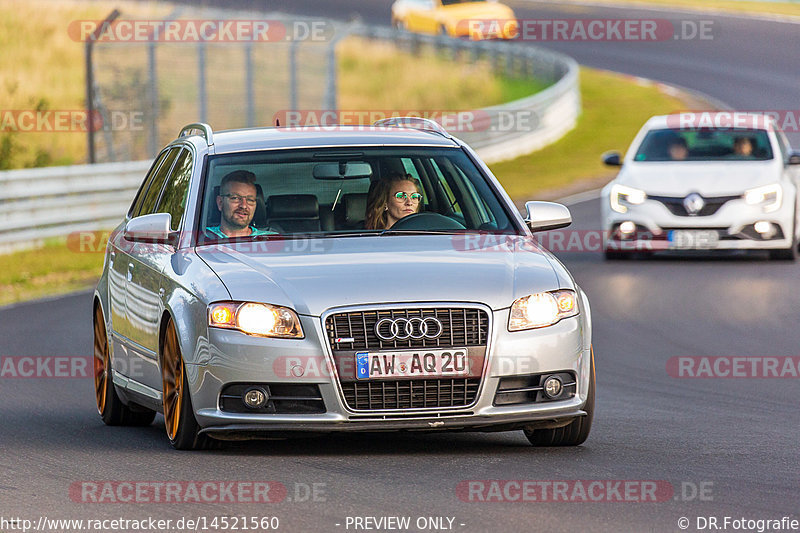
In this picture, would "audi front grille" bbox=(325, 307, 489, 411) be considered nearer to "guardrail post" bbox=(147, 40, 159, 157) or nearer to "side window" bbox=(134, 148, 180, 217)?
"side window" bbox=(134, 148, 180, 217)

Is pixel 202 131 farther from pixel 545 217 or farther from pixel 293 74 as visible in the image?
pixel 293 74

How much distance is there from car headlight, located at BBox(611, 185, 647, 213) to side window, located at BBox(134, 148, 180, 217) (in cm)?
977

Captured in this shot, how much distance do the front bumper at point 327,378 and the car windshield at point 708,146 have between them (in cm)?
1226

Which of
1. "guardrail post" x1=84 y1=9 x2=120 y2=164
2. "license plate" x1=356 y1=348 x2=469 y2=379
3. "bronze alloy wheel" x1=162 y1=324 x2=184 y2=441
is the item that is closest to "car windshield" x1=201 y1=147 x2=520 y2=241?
"bronze alloy wheel" x1=162 y1=324 x2=184 y2=441

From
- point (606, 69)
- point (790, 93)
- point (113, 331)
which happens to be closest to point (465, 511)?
point (113, 331)

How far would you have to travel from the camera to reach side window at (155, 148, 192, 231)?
9.03m

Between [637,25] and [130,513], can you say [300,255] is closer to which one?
[130,513]

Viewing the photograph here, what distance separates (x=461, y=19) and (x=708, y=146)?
3055 cm

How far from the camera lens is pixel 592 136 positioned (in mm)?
36938

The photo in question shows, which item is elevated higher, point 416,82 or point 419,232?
point 419,232

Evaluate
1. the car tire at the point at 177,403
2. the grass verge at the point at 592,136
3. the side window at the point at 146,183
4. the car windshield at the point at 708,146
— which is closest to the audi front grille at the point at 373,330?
the car tire at the point at 177,403

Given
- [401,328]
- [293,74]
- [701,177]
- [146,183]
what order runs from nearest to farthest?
1. [401,328]
2. [146,183]
3. [701,177]
4. [293,74]

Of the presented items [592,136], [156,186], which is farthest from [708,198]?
[592,136]

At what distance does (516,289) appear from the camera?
25.6 feet
